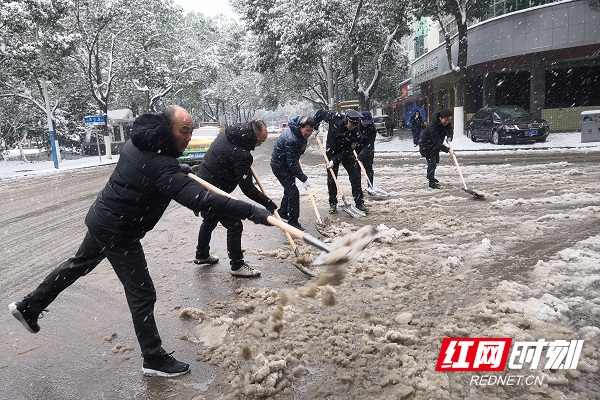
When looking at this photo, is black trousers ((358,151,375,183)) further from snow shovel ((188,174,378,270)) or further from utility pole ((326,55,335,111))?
utility pole ((326,55,335,111))

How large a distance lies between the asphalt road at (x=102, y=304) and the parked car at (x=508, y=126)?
10351 mm

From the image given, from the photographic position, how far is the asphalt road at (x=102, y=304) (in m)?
2.85

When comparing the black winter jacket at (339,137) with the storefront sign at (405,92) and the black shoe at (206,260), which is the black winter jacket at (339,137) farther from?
the storefront sign at (405,92)

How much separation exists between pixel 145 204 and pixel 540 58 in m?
23.8

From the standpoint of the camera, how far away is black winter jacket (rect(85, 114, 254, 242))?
8.61 ft

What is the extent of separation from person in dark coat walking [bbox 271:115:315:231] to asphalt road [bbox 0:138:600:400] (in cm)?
57

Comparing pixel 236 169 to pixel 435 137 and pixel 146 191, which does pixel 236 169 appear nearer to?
pixel 146 191

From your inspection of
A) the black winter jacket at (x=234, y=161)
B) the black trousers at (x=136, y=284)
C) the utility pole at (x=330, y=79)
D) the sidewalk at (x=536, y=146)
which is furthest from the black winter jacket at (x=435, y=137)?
the utility pole at (x=330, y=79)

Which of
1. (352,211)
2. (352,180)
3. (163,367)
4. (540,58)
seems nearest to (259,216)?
(163,367)

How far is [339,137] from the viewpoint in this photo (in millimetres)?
7066

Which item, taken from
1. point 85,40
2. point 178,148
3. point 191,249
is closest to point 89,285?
point 191,249

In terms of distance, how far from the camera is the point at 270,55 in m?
27.1

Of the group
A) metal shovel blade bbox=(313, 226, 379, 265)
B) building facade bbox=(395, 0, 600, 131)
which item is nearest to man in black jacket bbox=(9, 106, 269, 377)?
metal shovel blade bbox=(313, 226, 379, 265)

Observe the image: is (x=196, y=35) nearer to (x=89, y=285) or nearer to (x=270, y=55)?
(x=270, y=55)
